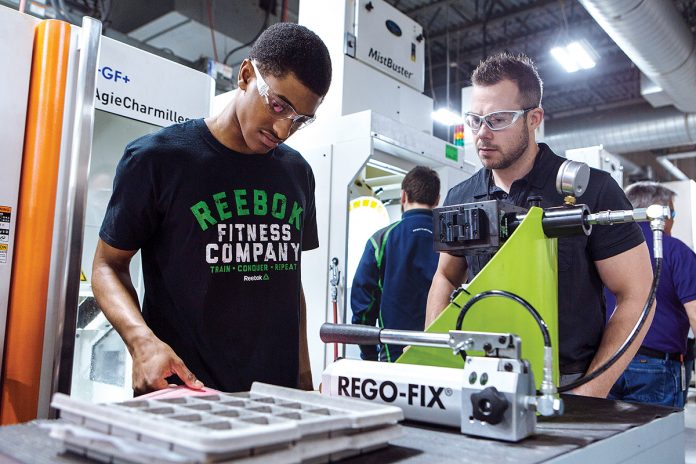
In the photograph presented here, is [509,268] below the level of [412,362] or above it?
above

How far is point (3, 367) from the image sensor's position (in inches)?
55.5

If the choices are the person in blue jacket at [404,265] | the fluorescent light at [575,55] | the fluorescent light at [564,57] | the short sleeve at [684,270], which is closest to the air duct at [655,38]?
the fluorescent light at [575,55]

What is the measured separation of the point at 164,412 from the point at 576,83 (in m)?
8.34

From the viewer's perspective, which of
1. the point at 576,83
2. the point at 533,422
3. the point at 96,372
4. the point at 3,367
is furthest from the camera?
the point at 576,83

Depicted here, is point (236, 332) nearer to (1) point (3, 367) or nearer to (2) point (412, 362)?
(2) point (412, 362)

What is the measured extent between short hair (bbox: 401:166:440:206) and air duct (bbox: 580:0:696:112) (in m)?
1.83

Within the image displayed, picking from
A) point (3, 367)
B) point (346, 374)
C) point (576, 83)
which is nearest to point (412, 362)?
point (346, 374)

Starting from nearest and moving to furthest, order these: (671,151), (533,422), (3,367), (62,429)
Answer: (62,429), (533,422), (3,367), (671,151)

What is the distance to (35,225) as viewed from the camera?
1431 mm

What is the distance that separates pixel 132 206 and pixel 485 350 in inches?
28.9

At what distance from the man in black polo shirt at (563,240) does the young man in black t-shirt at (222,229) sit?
43 centimetres

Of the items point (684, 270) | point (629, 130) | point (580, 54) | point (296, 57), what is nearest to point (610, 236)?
point (296, 57)

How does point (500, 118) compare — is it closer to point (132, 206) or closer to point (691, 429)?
point (132, 206)

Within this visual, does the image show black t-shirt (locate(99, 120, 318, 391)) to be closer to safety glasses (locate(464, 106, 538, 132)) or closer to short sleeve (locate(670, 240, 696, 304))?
safety glasses (locate(464, 106, 538, 132))
